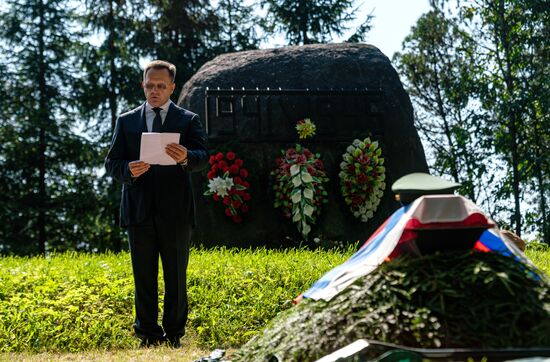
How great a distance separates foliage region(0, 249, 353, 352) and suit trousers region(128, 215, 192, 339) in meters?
0.47

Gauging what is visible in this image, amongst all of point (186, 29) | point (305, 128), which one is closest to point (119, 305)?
point (305, 128)

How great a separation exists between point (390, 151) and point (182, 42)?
8702 millimetres

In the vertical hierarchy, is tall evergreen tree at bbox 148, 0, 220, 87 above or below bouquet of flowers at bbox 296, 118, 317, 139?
above

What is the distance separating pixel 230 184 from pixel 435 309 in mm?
6688

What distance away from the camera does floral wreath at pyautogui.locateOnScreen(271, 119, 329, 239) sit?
8.99m

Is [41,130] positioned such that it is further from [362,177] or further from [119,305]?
[119,305]

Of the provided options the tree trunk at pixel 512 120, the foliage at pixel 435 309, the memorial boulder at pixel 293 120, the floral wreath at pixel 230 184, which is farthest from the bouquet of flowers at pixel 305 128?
the foliage at pixel 435 309

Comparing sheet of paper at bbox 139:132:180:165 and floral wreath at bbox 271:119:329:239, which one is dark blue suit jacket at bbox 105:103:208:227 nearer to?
sheet of paper at bbox 139:132:180:165

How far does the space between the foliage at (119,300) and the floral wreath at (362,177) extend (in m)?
2.16

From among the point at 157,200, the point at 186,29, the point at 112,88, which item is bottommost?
the point at 157,200

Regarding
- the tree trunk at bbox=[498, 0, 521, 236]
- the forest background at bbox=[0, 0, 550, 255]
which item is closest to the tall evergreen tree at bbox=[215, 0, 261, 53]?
the forest background at bbox=[0, 0, 550, 255]

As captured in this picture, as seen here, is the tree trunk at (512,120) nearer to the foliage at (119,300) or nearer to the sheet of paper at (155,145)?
the foliage at (119,300)

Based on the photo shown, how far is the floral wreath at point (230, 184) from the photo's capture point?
902 centimetres

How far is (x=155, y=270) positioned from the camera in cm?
498
